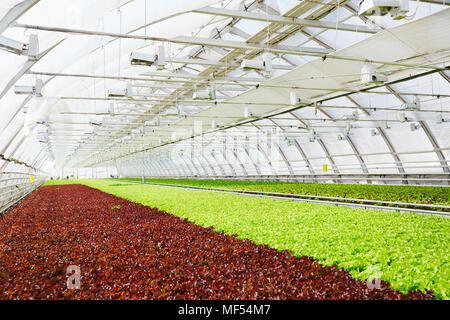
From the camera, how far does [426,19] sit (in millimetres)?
8039

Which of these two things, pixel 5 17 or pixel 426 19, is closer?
pixel 5 17

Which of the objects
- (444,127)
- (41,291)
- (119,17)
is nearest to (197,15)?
(119,17)

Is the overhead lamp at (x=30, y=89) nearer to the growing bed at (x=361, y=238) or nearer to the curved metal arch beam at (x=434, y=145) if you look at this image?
the growing bed at (x=361, y=238)

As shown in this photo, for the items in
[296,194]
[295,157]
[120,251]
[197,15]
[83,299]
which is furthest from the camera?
[295,157]

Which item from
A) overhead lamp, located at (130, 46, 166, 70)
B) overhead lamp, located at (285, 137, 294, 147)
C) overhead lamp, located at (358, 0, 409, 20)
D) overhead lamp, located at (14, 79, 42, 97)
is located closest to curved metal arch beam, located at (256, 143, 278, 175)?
overhead lamp, located at (285, 137, 294, 147)

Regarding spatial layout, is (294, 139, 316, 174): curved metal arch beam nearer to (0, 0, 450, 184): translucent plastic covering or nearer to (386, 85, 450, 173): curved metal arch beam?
(0, 0, 450, 184): translucent plastic covering

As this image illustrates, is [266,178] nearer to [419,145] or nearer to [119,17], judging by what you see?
[419,145]

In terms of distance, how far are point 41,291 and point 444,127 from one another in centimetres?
2086

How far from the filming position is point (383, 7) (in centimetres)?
566

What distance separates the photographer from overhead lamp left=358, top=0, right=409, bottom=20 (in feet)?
18.4

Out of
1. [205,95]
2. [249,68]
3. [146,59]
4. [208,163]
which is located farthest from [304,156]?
[146,59]

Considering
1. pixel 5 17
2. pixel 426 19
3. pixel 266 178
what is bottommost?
pixel 266 178

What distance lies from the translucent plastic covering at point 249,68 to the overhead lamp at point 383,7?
320mm
